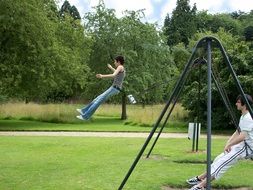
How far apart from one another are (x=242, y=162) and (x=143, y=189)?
15.6 ft

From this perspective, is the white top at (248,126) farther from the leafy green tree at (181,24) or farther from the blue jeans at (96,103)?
the leafy green tree at (181,24)

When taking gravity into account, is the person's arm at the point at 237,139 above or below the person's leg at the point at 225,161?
above

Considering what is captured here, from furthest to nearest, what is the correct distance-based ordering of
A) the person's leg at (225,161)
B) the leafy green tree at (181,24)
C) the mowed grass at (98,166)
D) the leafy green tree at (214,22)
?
1. the leafy green tree at (214,22)
2. the leafy green tree at (181,24)
3. the mowed grass at (98,166)
4. the person's leg at (225,161)

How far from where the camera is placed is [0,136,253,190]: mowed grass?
1003cm

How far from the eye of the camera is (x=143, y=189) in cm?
942

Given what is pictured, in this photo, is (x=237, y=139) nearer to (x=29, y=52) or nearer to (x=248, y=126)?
(x=248, y=126)

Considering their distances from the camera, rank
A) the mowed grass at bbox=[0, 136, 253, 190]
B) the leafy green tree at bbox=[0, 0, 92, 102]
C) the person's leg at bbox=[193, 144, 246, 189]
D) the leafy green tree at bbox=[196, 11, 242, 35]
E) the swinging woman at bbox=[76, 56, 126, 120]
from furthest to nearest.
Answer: the leafy green tree at bbox=[196, 11, 242, 35], the leafy green tree at bbox=[0, 0, 92, 102], the mowed grass at bbox=[0, 136, 253, 190], the swinging woman at bbox=[76, 56, 126, 120], the person's leg at bbox=[193, 144, 246, 189]

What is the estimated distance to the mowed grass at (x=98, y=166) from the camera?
10.0m

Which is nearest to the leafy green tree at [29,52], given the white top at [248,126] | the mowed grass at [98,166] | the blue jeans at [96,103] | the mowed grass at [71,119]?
the mowed grass at [71,119]

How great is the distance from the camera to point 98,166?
40.5 feet

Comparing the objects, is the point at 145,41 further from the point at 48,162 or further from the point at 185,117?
the point at 48,162

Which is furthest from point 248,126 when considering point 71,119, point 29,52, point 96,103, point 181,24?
point 181,24

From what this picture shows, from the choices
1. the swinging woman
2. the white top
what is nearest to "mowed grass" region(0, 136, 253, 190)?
the swinging woman

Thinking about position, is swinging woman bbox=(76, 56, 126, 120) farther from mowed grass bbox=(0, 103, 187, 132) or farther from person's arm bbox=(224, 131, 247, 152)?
mowed grass bbox=(0, 103, 187, 132)
